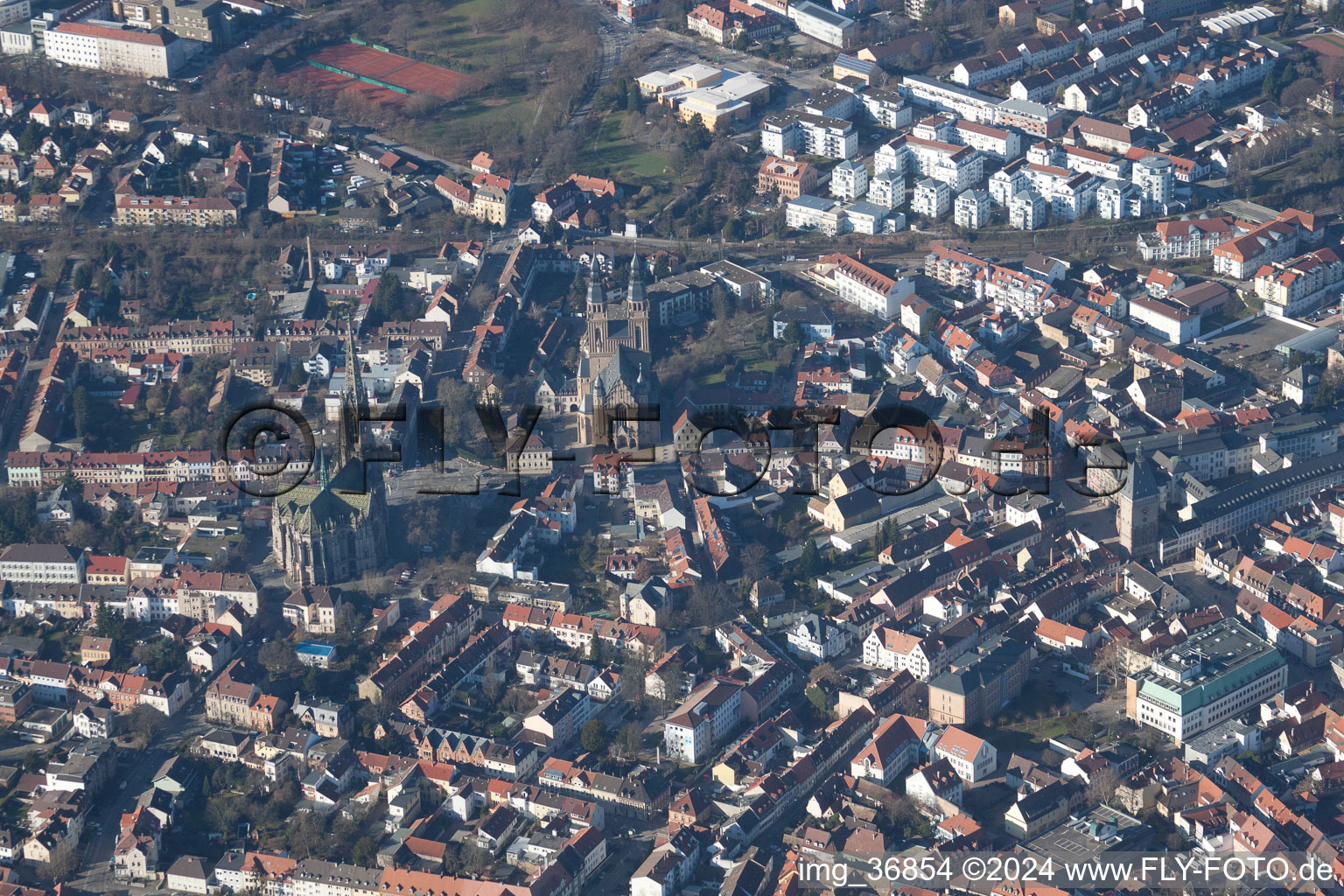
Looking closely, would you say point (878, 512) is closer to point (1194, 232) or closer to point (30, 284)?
point (1194, 232)

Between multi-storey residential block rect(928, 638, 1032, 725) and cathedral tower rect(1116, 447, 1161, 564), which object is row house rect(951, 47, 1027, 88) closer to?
cathedral tower rect(1116, 447, 1161, 564)

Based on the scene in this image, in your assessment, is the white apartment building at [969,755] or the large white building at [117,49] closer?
the white apartment building at [969,755]

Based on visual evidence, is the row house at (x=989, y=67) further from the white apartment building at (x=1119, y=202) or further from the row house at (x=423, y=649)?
the row house at (x=423, y=649)

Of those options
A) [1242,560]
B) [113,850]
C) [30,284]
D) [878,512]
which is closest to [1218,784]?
[1242,560]

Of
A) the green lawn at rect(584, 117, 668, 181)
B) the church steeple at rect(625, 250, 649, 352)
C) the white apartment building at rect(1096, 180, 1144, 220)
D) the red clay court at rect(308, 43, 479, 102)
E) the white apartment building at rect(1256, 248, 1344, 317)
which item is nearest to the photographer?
the church steeple at rect(625, 250, 649, 352)

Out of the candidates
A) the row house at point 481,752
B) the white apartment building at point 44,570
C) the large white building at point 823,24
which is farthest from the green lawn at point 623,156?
the row house at point 481,752

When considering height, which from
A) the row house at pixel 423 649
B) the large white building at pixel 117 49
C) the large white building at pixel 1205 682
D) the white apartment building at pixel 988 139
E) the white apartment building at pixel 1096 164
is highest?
the large white building at pixel 117 49

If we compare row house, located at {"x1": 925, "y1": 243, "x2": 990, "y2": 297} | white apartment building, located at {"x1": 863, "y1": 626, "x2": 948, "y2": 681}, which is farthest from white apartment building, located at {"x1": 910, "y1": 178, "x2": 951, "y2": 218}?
white apartment building, located at {"x1": 863, "y1": 626, "x2": 948, "y2": 681}
